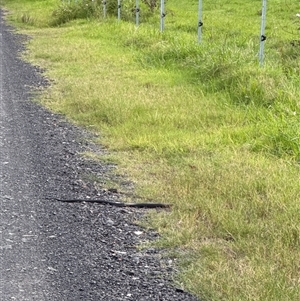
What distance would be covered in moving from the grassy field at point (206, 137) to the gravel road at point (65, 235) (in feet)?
0.67

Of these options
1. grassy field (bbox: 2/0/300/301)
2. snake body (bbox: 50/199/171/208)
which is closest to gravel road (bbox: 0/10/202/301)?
snake body (bbox: 50/199/171/208)

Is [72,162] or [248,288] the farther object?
[72,162]

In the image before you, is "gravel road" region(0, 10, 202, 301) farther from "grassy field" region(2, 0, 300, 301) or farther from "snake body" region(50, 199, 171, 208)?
"grassy field" region(2, 0, 300, 301)

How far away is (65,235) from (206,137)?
253 centimetres

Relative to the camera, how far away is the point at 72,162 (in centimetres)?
609

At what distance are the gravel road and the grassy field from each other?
21 cm

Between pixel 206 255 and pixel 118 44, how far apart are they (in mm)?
10168

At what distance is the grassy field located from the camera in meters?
3.94

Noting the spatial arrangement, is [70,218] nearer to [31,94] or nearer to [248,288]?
[248,288]

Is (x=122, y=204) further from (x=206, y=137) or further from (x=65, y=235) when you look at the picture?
(x=206, y=137)

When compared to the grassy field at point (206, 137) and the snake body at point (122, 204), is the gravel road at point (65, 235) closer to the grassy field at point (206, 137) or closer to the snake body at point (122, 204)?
the snake body at point (122, 204)

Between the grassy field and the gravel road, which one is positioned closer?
the gravel road

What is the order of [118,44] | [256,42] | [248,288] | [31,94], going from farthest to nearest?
1. [118,44]
2. [256,42]
3. [31,94]
4. [248,288]

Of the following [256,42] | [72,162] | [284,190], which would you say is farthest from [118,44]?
[284,190]
